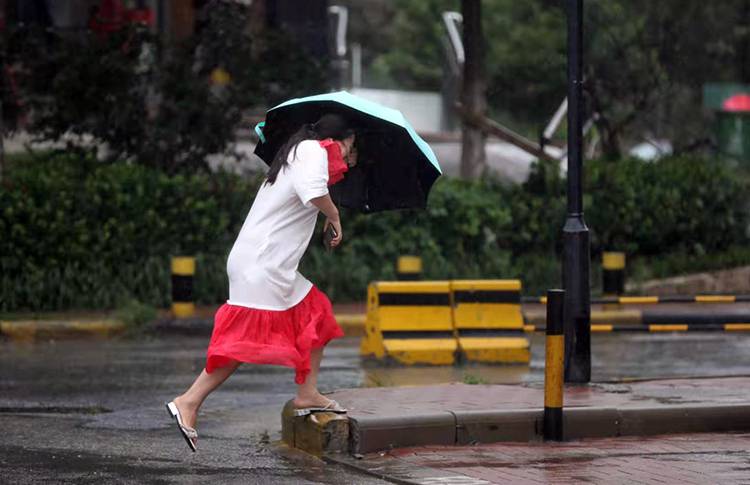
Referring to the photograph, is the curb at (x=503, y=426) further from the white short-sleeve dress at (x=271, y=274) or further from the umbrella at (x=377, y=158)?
the umbrella at (x=377, y=158)

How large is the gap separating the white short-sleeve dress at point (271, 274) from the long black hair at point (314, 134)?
0.04m

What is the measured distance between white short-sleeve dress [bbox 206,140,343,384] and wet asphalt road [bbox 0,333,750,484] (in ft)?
2.01

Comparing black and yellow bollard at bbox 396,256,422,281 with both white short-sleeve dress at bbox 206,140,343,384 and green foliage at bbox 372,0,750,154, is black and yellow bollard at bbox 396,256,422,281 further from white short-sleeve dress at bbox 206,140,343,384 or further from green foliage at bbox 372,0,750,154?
white short-sleeve dress at bbox 206,140,343,384

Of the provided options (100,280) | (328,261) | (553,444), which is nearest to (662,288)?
(328,261)

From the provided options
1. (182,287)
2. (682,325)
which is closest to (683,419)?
(682,325)

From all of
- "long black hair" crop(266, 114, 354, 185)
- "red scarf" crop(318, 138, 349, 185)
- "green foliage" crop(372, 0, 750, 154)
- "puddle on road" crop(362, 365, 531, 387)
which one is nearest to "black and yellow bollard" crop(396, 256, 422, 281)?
"puddle on road" crop(362, 365, 531, 387)

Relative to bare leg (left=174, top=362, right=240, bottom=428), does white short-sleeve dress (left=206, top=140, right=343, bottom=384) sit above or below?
above

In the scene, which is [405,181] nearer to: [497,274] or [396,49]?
[497,274]

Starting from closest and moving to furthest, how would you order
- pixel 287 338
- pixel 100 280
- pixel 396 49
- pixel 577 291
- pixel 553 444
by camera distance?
pixel 287 338 < pixel 553 444 < pixel 577 291 < pixel 100 280 < pixel 396 49

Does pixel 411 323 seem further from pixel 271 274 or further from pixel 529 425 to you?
pixel 271 274

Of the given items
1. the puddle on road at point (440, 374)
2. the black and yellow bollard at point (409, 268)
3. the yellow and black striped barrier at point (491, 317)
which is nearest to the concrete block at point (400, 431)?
the puddle on road at point (440, 374)

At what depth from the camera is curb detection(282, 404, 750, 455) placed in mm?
8742

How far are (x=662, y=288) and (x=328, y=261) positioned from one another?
424 centimetres

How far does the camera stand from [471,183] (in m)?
20.1
